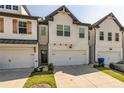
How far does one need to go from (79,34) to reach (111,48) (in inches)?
240

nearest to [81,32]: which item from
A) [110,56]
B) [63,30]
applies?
[63,30]

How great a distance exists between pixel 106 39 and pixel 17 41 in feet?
43.4

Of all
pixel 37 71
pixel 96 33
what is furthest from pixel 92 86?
pixel 96 33

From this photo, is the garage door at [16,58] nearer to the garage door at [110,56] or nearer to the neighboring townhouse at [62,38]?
the neighboring townhouse at [62,38]

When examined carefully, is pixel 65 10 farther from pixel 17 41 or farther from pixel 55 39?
pixel 17 41

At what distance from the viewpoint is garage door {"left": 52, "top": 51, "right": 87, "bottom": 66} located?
2058cm

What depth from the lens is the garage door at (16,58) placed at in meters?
17.5

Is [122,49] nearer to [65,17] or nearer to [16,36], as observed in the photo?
[65,17]

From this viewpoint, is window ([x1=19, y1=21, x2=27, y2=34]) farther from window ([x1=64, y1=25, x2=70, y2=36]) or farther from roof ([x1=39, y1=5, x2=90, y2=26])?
window ([x1=64, y1=25, x2=70, y2=36])

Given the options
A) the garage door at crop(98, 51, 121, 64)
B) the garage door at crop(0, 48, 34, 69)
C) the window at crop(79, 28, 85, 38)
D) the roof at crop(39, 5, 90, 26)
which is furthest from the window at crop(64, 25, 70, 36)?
the garage door at crop(98, 51, 121, 64)

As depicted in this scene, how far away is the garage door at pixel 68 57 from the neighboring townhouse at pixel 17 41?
2.89 metres

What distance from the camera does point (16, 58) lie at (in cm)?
1809

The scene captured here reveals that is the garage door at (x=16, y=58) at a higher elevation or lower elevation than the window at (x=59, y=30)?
lower

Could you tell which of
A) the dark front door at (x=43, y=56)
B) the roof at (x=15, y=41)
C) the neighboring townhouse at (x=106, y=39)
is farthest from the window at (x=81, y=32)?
the roof at (x=15, y=41)
